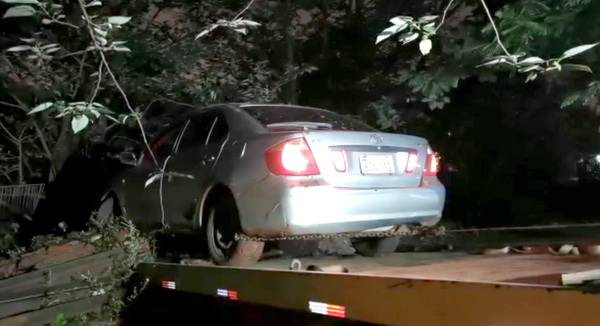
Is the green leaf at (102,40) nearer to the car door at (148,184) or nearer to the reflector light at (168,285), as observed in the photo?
the reflector light at (168,285)

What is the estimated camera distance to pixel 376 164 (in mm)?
4867

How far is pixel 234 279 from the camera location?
438 cm

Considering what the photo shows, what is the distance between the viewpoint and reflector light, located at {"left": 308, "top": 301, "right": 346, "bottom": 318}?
3.52m

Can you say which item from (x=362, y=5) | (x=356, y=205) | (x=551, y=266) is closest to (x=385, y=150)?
(x=356, y=205)

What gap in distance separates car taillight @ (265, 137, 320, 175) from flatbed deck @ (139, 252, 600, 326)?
0.78 metres

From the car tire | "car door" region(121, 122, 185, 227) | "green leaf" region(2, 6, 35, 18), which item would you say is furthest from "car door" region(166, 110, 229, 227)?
"green leaf" region(2, 6, 35, 18)

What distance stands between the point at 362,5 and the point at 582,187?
5.54 metres

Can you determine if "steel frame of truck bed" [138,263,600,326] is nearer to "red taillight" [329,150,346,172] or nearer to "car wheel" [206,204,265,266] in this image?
"car wheel" [206,204,265,266]

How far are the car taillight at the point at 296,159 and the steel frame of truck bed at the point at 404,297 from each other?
2.61 feet

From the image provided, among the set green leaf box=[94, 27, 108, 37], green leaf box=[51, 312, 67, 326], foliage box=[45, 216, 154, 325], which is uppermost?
green leaf box=[94, 27, 108, 37]

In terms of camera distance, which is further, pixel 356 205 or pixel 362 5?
pixel 362 5

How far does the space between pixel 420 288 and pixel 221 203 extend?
259 centimetres

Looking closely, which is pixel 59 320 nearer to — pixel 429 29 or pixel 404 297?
pixel 404 297

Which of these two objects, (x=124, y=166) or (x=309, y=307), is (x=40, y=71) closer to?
(x=124, y=166)
